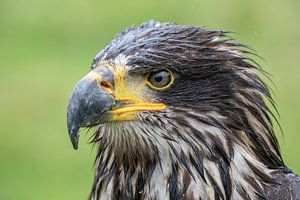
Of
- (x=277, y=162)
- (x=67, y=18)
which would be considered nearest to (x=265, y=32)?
(x=67, y=18)

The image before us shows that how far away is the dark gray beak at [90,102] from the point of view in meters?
7.03

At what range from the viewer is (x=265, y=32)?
52.0 feet

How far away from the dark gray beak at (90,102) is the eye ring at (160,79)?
8.9 inches

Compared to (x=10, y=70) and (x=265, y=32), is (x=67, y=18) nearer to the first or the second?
(x=10, y=70)

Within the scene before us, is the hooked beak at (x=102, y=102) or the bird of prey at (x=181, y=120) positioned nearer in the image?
the hooked beak at (x=102, y=102)

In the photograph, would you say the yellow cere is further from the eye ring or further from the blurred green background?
the blurred green background

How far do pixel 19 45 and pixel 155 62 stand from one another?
8.89 m

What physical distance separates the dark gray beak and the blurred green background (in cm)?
535

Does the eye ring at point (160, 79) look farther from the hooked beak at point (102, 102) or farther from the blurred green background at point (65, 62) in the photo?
the blurred green background at point (65, 62)

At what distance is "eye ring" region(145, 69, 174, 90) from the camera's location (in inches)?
285

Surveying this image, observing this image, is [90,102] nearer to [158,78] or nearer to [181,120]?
[158,78]

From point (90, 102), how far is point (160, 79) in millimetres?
441

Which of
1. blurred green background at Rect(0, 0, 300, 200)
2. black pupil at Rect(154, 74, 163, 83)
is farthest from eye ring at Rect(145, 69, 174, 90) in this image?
blurred green background at Rect(0, 0, 300, 200)

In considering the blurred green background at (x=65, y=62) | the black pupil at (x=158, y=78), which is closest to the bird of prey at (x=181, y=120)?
the black pupil at (x=158, y=78)
